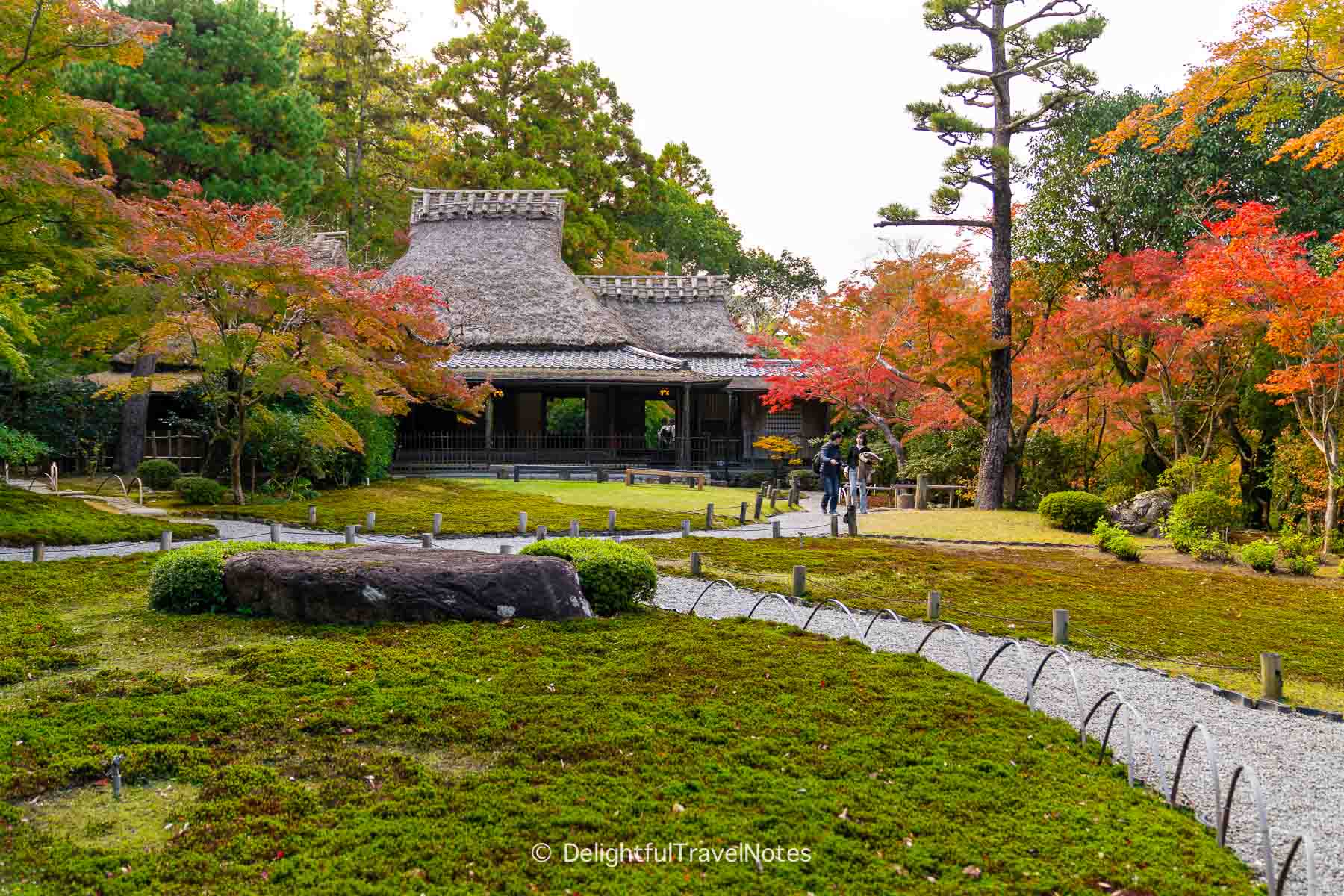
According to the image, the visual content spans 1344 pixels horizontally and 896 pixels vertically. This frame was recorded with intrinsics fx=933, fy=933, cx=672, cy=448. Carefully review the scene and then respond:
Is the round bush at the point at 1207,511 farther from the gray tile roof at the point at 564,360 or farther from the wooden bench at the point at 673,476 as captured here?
the gray tile roof at the point at 564,360

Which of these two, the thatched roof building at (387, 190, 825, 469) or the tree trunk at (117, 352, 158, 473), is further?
the thatched roof building at (387, 190, 825, 469)

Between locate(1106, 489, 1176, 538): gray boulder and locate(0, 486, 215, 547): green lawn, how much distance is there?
1307cm

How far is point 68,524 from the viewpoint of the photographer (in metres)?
11.2

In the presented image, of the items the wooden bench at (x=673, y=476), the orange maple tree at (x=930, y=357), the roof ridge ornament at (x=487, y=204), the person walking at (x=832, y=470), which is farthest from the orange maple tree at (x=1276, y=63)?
the roof ridge ornament at (x=487, y=204)

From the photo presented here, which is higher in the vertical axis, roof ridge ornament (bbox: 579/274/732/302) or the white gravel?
roof ridge ornament (bbox: 579/274/732/302)

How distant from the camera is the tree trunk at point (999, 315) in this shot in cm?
1616

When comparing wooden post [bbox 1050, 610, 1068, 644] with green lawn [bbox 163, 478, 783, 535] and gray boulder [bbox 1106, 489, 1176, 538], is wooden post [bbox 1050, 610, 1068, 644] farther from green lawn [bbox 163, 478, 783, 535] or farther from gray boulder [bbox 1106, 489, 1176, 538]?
gray boulder [bbox 1106, 489, 1176, 538]

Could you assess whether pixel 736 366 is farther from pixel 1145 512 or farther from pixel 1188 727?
pixel 1188 727

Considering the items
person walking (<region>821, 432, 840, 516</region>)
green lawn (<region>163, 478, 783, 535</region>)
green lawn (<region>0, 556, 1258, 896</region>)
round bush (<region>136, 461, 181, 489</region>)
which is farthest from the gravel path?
round bush (<region>136, 461, 181, 489</region>)

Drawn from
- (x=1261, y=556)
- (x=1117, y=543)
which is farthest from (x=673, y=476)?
(x=1261, y=556)

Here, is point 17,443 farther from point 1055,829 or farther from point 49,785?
point 1055,829

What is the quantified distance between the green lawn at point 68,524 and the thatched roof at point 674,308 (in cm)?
1677

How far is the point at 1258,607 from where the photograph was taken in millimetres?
9000

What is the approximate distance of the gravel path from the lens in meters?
→ 3.92
